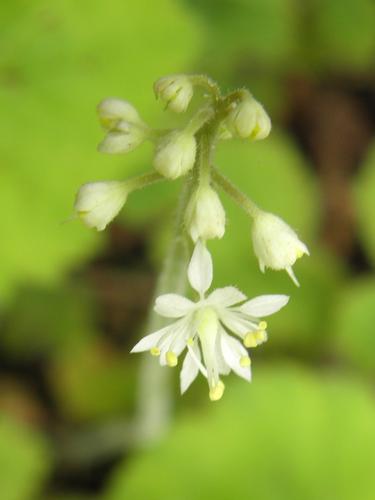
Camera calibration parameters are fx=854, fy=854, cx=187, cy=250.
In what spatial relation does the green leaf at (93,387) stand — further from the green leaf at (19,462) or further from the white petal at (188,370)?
the white petal at (188,370)

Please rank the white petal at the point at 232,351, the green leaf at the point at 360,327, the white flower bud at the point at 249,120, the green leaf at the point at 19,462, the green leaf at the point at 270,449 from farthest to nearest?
the green leaf at the point at 360,327, the green leaf at the point at 19,462, the green leaf at the point at 270,449, the white petal at the point at 232,351, the white flower bud at the point at 249,120

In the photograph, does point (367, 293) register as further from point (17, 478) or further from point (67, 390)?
point (17, 478)

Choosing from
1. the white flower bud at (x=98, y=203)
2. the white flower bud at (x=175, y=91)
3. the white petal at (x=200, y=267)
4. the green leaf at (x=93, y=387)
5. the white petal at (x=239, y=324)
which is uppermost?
the white flower bud at (x=175, y=91)

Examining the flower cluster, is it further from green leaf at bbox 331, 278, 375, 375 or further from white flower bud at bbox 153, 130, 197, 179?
green leaf at bbox 331, 278, 375, 375

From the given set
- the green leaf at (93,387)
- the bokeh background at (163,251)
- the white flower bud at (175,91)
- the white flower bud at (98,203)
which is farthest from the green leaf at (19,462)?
the white flower bud at (175,91)

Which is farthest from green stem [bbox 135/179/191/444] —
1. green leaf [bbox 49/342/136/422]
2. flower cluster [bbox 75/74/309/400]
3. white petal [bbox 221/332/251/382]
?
green leaf [bbox 49/342/136/422]

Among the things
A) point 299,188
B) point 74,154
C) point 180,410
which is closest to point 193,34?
point 74,154

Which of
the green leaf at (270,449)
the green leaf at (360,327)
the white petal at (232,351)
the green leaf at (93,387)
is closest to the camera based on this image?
the white petal at (232,351)

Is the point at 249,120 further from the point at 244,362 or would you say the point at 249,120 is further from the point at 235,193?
the point at 244,362
